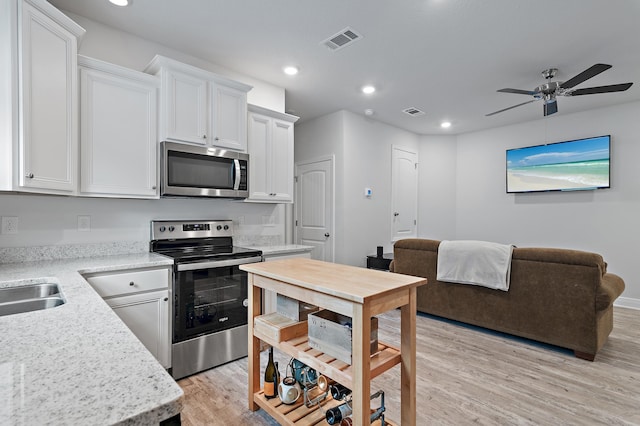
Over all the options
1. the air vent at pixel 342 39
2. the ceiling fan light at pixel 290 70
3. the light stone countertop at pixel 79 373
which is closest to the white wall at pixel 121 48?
the ceiling fan light at pixel 290 70

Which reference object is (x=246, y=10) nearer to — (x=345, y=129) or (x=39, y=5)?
(x=39, y=5)

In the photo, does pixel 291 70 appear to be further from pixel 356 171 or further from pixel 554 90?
pixel 554 90

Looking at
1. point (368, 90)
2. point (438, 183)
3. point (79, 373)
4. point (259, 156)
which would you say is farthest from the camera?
point (438, 183)

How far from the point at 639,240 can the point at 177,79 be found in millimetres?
5829

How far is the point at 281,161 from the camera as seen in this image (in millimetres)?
3533

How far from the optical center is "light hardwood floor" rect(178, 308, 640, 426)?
196cm

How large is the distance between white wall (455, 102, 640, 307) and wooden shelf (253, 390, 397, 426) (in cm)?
465

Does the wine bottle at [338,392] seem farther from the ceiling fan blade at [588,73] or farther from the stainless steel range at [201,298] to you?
the ceiling fan blade at [588,73]

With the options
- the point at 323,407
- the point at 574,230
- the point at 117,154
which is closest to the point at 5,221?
the point at 117,154

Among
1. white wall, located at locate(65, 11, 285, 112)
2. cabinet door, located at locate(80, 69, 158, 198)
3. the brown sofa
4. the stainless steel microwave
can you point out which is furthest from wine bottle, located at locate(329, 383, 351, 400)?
white wall, located at locate(65, 11, 285, 112)

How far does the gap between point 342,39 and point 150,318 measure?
107 inches

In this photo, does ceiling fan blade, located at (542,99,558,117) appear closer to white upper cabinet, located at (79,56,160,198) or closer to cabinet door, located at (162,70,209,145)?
cabinet door, located at (162,70,209,145)

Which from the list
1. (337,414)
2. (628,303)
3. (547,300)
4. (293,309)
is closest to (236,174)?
(293,309)

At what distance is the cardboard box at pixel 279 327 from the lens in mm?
1723
